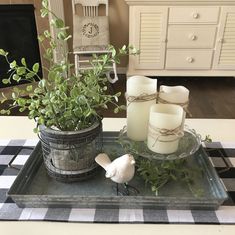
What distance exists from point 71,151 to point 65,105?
0.10m

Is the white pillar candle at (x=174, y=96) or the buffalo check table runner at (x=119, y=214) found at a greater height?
the white pillar candle at (x=174, y=96)

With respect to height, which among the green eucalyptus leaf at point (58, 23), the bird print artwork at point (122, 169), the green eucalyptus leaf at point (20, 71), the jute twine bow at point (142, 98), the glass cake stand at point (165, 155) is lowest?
the glass cake stand at point (165, 155)

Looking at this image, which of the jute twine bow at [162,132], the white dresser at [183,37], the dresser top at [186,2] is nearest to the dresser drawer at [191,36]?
the white dresser at [183,37]

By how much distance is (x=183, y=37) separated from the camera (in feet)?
8.77

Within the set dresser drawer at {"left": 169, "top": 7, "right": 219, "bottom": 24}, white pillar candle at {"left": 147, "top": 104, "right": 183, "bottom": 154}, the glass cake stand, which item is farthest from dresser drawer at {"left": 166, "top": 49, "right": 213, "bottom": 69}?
white pillar candle at {"left": 147, "top": 104, "right": 183, "bottom": 154}

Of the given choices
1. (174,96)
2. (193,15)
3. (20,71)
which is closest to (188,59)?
(193,15)

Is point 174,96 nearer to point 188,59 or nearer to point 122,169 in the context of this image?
point 122,169

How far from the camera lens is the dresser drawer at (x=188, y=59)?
2730 mm

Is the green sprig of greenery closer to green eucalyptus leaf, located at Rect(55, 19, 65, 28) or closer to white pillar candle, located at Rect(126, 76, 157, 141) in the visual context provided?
white pillar candle, located at Rect(126, 76, 157, 141)

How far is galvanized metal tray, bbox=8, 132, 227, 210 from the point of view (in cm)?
61

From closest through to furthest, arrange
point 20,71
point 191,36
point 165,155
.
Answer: point 20,71
point 165,155
point 191,36

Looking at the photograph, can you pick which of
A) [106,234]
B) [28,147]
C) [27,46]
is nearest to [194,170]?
[106,234]

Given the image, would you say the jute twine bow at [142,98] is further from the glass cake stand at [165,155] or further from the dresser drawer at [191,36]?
the dresser drawer at [191,36]

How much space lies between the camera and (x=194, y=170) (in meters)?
0.72
